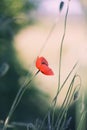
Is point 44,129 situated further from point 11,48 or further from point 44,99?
point 11,48

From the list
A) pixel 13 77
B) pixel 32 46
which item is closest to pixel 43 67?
pixel 13 77

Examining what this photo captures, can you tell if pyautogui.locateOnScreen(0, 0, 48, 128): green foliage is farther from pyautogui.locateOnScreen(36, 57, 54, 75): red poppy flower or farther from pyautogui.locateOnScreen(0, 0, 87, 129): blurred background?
pyautogui.locateOnScreen(36, 57, 54, 75): red poppy flower

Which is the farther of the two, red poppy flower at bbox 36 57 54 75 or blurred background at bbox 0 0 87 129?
blurred background at bbox 0 0 87 129

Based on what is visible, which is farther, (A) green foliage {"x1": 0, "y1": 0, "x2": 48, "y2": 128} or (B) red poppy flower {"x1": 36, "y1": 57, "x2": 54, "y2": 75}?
(A) green foliage {"x1": 0, "y1": 0, "x2": 48, "y2": 128}

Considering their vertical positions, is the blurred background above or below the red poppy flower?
below

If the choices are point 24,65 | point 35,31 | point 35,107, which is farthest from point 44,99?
point 35,31

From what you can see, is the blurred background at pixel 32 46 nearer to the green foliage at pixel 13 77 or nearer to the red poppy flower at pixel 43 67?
the green foliage at pixel 13 77

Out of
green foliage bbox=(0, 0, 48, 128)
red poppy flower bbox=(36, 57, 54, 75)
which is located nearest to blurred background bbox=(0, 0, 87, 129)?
green foliage bbox=(0, 0, 48, 128)

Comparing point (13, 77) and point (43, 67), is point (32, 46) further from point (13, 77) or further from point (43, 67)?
point (43, 67)

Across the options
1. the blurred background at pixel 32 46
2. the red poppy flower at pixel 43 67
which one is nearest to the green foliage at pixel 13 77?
the blurred background at pixel 32 46
